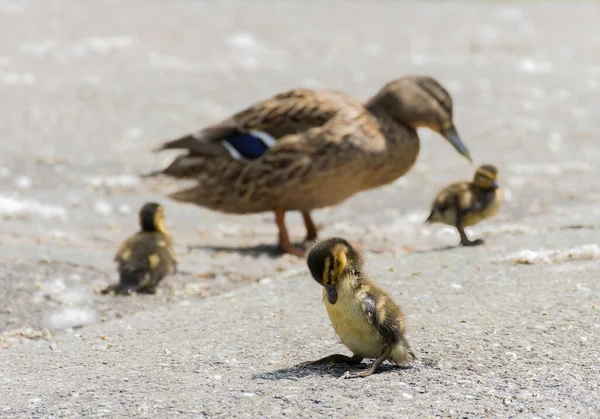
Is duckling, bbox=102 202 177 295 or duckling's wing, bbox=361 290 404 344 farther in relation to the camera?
duckling, bbox=102 202 177 295

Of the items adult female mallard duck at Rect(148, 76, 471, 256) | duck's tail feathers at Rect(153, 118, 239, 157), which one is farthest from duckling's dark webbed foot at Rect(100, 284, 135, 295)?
duck's tail feathers at Rect(153, 118, 239, 157)

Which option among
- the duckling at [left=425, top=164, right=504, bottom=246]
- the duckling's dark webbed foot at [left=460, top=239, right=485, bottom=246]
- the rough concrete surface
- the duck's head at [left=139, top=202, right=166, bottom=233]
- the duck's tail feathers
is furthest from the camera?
the duck's tail feathers

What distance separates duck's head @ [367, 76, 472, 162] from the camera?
816cm

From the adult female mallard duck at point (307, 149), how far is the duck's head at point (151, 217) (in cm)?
117

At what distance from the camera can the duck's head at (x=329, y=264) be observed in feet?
13.8

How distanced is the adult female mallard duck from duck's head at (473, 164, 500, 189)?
57 cm

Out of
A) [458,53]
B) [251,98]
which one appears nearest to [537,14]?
[458,53]

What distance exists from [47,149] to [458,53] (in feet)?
23.9

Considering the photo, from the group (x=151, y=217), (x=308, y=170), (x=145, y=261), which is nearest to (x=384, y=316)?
(x=145, y=261)

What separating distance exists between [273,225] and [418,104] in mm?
1897

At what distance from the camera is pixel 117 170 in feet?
35.1

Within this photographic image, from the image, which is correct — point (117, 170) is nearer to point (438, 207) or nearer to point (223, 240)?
point (223, 240)

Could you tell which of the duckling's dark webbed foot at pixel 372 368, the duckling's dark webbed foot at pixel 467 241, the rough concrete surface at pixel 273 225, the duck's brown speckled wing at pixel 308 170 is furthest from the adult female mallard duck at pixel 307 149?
the duckling's dark webbed foot at pixel 372 368

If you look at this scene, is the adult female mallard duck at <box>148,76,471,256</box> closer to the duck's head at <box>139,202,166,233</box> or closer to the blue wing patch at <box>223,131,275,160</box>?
the blue wing patch at <box>223,131,275,160</box>
